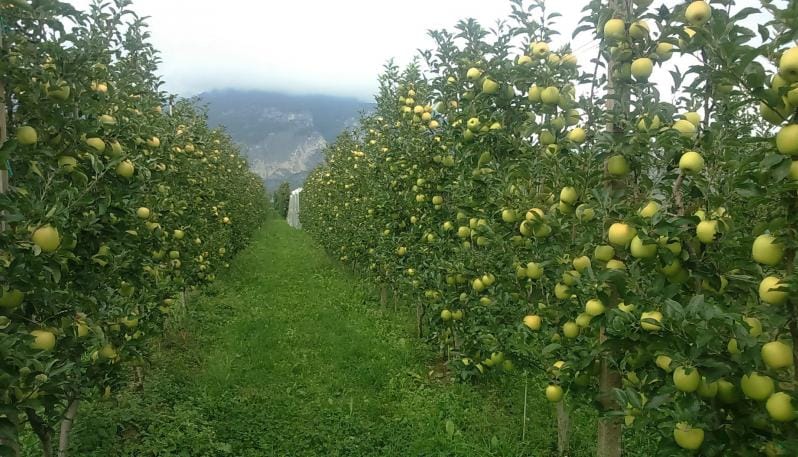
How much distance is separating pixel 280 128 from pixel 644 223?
15248 centimetres

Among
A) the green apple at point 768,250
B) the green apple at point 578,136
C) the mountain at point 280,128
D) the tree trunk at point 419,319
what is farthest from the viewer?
the mountain at point 280,128

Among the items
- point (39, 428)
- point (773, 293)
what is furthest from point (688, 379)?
point (39, 428)

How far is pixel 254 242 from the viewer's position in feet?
67.5

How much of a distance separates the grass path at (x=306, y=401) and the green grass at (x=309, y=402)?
1cm

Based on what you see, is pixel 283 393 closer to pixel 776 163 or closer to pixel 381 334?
pixel 381 334

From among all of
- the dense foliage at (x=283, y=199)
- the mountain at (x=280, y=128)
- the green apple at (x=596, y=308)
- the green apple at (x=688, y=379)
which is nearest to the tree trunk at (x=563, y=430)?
the green apple at (x=596, y=308)

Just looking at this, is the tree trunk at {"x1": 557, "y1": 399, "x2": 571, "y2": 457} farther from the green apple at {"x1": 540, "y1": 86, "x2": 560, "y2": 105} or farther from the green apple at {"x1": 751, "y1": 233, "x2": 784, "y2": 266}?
the green apple at {"x1": 751, "y1": 233, "x2": 784, "y2": 266}

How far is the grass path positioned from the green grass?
0.01 metres

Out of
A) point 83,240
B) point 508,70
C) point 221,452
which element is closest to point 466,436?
point 221,452

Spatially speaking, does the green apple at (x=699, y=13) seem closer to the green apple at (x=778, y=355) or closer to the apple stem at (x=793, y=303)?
the apple stem at (x=793, y=303)

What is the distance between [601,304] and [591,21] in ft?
4.93

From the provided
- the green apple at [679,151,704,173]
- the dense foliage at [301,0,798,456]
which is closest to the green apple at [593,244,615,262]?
the dense foliage at [301,0,798,456]

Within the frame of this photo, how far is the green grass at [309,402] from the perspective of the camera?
4539mm

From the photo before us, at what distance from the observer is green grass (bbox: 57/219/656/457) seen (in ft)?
14.9
